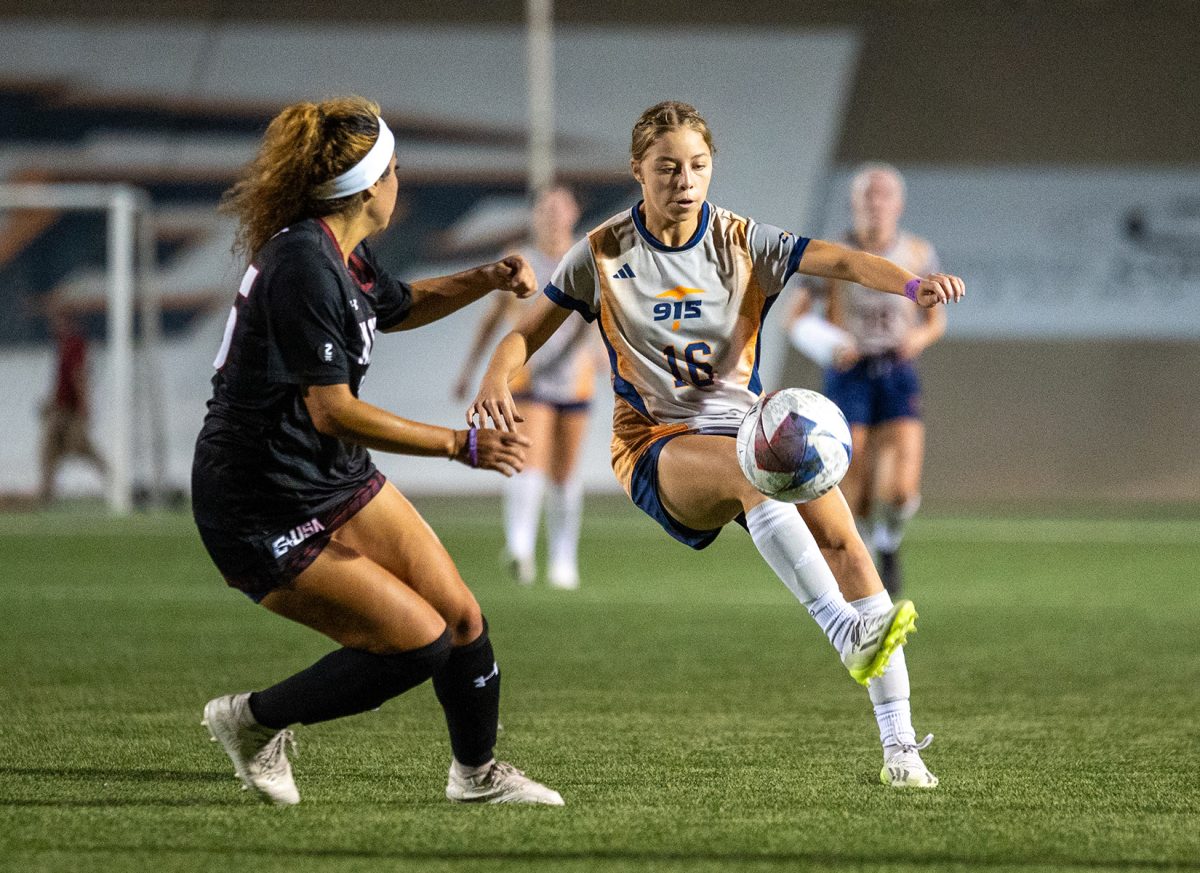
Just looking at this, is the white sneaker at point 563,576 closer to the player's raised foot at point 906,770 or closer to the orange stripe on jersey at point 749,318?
the orange stripe on jersey at point 749,318

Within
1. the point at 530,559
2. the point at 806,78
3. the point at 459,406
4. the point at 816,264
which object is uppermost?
the point at 816,264

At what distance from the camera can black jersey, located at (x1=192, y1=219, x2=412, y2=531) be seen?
3.80m

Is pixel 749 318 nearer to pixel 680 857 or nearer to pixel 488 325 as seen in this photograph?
pixel 680 857

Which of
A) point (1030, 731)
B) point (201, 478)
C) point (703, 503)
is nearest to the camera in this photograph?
point (201, 478)

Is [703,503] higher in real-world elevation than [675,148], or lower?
lower

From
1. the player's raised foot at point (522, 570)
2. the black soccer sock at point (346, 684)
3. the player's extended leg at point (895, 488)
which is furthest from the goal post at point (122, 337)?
the black soccer sock at point (346, 684)

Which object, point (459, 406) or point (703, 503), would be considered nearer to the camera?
Answer: point (703, 503)

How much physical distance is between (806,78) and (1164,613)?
1287cm

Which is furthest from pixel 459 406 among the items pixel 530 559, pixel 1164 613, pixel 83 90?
pixel 1164 613

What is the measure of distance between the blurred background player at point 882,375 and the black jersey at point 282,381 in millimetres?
5181

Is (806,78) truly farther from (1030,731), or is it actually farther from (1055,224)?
(1030,731)

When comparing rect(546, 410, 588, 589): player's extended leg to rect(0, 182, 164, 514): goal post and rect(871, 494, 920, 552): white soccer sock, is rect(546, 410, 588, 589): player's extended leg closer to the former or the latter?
rect(871, 494, 920, 552): white soccer sock

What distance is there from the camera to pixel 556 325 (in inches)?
185

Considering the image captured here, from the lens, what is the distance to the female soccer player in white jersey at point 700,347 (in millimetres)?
4371
